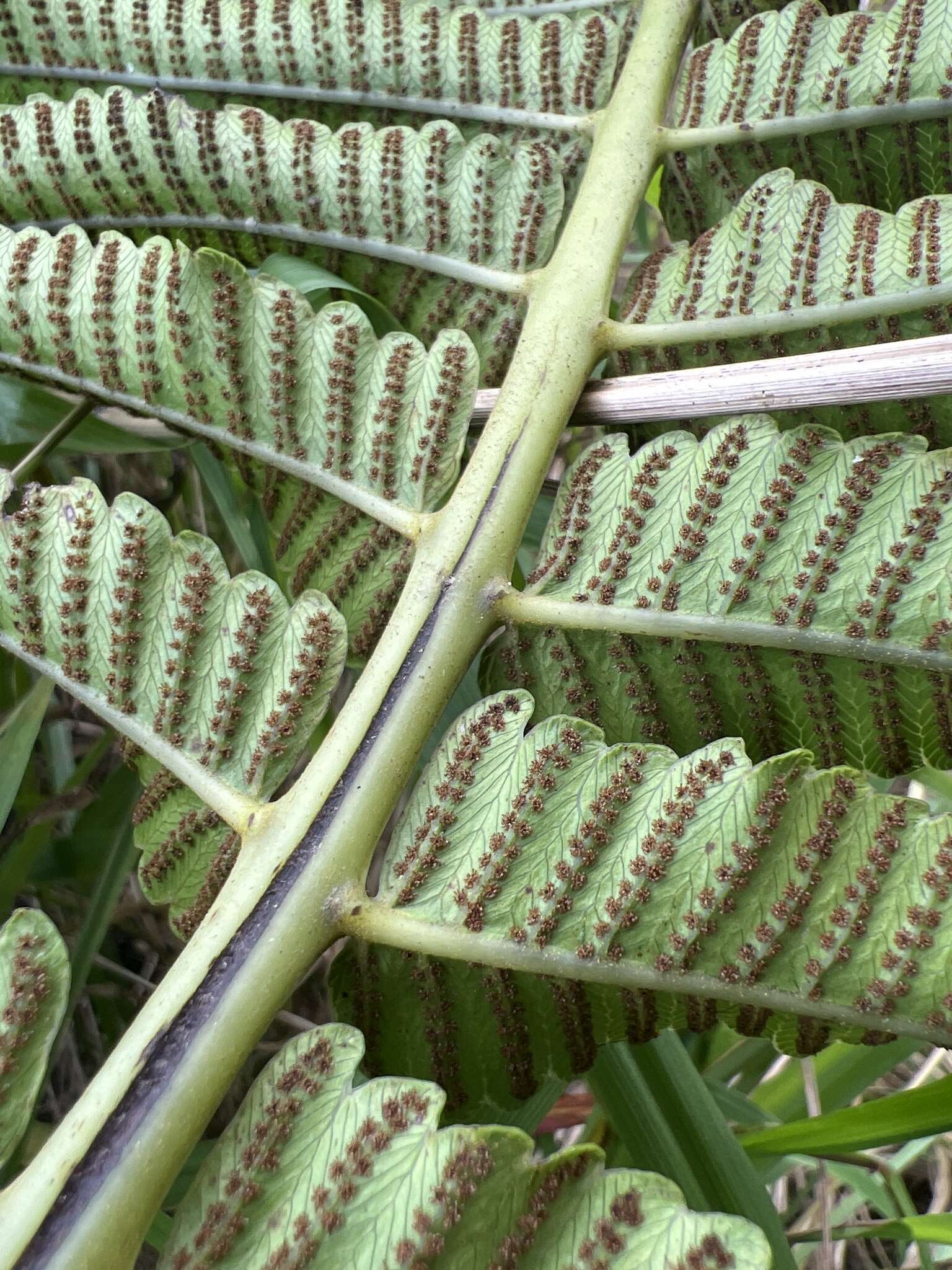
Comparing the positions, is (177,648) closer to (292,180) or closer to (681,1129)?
(292,180)

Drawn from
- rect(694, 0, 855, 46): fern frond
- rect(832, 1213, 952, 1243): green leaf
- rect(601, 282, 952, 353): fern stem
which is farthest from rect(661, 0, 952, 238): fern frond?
rect(832, 1213, 952, 1243): green leaf

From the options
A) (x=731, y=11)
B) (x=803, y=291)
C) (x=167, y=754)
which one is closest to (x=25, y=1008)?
(x=167, y=754)

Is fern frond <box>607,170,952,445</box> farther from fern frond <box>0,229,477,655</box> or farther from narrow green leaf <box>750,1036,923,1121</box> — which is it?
narrow green leaf <box>750,1036,923,1121</box>

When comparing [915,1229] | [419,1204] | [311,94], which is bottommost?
[915,1229]

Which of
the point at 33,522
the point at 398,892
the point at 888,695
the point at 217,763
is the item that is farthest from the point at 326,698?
the point at 888,695

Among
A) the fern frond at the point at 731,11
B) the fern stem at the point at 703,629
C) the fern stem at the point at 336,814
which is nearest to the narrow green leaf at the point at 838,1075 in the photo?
the fern stem at the point at 703,629

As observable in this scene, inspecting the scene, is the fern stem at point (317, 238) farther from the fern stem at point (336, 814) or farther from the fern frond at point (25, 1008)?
the fern frond at point (25, 1008)
